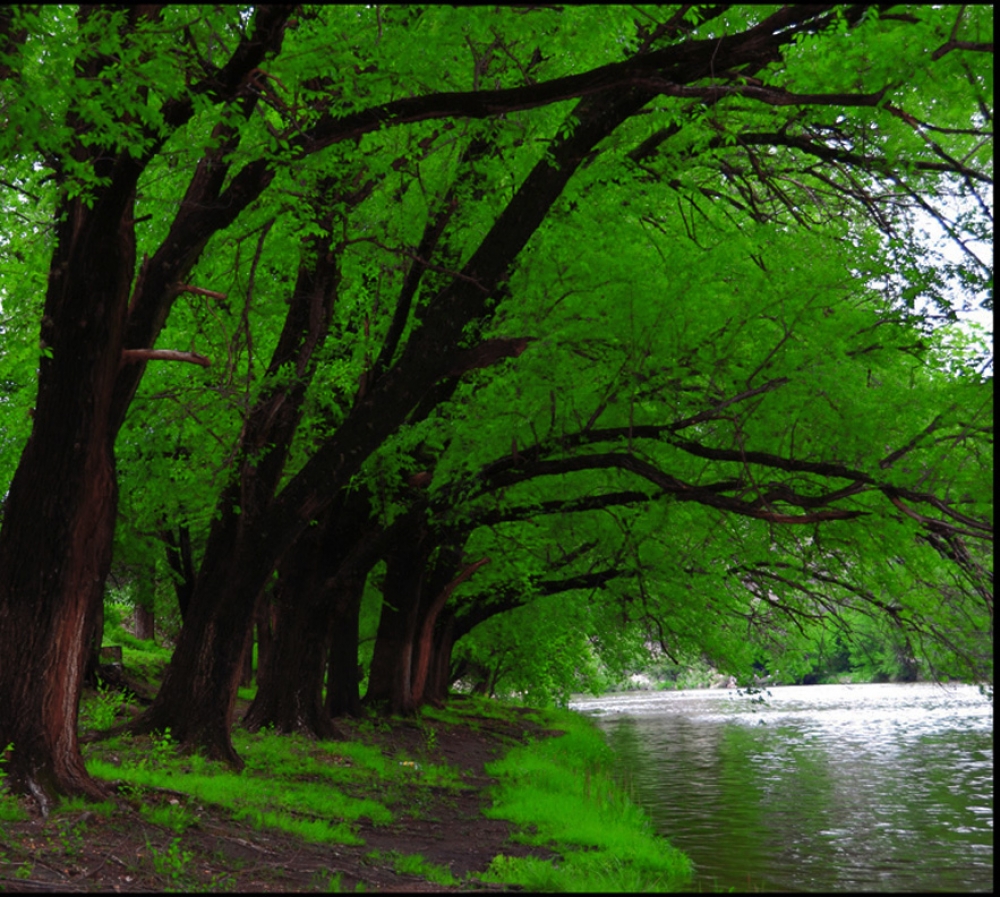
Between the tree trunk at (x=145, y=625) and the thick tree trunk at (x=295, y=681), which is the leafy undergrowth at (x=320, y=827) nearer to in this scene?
the thick tree trunk at (x=295, y=681)

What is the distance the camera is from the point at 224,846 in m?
8.84

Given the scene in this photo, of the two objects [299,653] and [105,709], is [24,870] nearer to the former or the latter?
[105,709]

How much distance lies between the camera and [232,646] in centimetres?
1302

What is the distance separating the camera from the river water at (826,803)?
36.3 ft

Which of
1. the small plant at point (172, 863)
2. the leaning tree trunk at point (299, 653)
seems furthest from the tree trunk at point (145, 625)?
the small plant at point (172, 863)

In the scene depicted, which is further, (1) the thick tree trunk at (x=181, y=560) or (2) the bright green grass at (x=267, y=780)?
(1) the thick tree trunk at (x=181, y=560)

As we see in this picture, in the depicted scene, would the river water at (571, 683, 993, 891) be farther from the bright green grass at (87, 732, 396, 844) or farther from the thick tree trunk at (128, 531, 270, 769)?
the thick tree trunk at (128, 531, 270, 769)

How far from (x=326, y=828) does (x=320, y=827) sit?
142mm

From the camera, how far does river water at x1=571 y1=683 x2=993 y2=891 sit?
36.3 ft

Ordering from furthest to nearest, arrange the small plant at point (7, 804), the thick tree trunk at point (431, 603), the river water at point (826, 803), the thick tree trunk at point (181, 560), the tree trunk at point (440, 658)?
the tree trunk at point (440, 658) → the thick tree trunk at point (431, 603) → the thick tree trunk at point (181, 560) → the river water at point (826, 803) → the small plant at point (7, 804)

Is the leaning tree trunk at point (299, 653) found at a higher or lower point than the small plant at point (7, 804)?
higher

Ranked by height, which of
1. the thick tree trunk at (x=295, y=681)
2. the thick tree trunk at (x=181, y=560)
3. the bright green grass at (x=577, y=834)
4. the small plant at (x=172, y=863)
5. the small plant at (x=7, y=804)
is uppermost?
the thick tree trunk at (x=181, y=560)

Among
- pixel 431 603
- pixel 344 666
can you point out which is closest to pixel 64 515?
pixel 344 666

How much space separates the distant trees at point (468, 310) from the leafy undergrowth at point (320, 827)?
2.72 ft
